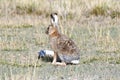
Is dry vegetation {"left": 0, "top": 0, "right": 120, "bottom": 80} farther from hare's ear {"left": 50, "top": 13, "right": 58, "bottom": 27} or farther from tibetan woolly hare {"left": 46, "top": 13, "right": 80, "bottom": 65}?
hare's ear {"left": 50, "top": 13, "right": 58, "bottom": 27}

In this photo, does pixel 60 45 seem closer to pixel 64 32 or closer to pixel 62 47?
pixel 62 47

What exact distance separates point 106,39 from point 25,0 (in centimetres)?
689

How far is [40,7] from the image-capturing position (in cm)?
1906

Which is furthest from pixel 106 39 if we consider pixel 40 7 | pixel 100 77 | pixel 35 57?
pixel 40 7

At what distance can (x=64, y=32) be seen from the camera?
14.5 m

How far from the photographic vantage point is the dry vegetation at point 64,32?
965cm

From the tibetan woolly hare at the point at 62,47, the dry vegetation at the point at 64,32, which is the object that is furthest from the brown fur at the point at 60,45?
the dry vegetation at the point at 64,32

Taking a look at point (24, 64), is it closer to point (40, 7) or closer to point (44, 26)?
point (44, 26)

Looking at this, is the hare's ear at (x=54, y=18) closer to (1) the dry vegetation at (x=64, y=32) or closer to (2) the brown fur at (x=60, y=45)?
(2) the brown fur at (x=60, y=45)

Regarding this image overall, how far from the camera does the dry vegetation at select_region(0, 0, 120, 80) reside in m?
9.65

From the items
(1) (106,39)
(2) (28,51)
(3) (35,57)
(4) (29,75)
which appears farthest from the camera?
(1) (106,39)

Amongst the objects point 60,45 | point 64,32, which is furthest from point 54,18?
point 64,32

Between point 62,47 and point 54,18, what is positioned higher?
point 54,18

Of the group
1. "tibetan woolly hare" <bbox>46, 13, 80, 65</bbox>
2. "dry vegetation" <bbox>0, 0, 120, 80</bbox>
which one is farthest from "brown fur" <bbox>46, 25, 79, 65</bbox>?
"dry vegetation" <bbox>0, 0, 120, 80</bbox>
